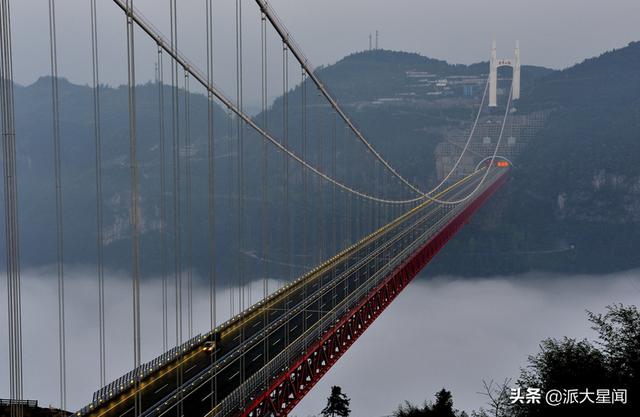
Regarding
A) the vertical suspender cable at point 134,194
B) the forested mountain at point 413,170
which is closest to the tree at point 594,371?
the vertical suspender cable at point 134,194

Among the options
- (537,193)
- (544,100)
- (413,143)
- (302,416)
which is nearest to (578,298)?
(537,193)

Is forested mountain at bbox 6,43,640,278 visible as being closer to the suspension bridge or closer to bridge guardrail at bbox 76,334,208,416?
the suspension bridge

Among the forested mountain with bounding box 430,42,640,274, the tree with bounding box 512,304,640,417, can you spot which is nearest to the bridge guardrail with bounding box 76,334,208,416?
the tree with bounding box 512,304,640,417

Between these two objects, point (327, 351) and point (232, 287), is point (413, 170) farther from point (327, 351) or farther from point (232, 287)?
point (327, 351)

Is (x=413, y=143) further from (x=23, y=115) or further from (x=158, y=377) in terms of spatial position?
(x=158, y=377)

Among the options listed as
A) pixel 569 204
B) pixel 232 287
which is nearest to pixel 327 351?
pixel 232 287
